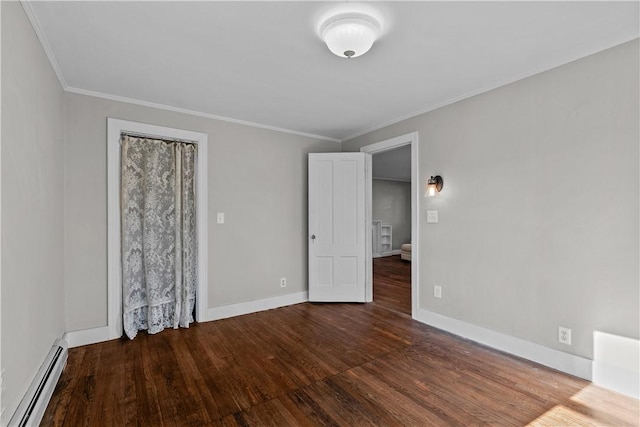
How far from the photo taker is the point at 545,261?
2412mm

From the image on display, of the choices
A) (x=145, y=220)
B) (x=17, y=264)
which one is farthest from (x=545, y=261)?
(x=145, y=220)

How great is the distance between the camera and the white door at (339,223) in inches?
162

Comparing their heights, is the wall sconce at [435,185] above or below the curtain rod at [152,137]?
below

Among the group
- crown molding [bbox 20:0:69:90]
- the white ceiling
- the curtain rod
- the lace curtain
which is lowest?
the lace curtain

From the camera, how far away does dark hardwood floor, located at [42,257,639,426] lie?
5.94ft

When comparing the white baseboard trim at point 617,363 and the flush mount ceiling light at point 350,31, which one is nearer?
the flush mount ceiling light at point 350,31

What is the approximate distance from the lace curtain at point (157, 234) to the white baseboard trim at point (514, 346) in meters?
2.78

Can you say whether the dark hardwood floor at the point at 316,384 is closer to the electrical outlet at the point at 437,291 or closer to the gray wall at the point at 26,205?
the electrical outlet at the point at 437,291

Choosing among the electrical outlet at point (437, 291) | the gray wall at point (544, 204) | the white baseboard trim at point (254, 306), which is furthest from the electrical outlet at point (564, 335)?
the white baseboard trim at point (254, 306)

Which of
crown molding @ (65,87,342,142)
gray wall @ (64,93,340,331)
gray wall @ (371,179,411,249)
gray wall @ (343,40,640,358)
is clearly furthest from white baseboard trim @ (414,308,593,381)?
gray wall @ (371,179,411,249)

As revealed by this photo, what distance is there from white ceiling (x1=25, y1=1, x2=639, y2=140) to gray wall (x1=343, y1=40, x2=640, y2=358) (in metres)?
0.25

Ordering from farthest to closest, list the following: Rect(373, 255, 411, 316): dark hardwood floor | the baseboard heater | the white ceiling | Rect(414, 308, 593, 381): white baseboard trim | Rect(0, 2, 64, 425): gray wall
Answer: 1. Rect(373, 255, 411, 316): dark hardwood floor
2. Rect(414, 308, 593, 381): white baseboard trim
3. the white ceiling
4. the baseboard heater
5. Rect(0, 2, 64, 425): gray wall

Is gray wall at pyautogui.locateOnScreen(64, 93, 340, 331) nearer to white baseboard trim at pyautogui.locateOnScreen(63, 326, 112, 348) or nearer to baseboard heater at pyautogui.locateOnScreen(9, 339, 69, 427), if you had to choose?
white baseboard trim at pyautogui.locateOnScreen(63, 326, 112, 348)

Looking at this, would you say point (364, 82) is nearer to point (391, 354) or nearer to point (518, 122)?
point (518, 122)
